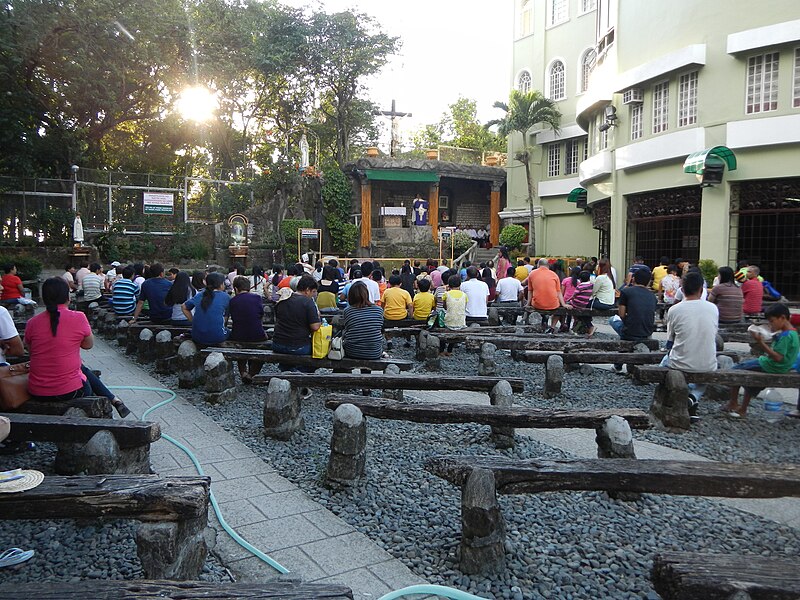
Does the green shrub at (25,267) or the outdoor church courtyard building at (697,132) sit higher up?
the outdoor church courtyard building at (697,132)

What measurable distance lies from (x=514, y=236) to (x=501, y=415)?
24.2m

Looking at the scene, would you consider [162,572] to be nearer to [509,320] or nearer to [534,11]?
[509,320]

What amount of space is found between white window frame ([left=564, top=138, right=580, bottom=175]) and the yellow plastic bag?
23209mm

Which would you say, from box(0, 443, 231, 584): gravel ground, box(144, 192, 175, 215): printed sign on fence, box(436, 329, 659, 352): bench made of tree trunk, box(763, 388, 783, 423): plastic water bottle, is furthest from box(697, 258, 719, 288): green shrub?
box(144, 192, 175, 215): printed sign on fence

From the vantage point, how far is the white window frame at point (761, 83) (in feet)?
48.2

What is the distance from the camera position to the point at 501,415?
4578 millimetres

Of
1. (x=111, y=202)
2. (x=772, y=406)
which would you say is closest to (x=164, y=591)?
(x=772, y=406)

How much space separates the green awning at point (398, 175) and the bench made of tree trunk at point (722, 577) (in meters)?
27.6

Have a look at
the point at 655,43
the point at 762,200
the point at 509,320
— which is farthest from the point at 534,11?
the point at 509,320

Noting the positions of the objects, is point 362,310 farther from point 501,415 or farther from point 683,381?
point 683,381

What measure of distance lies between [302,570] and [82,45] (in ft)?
74.3

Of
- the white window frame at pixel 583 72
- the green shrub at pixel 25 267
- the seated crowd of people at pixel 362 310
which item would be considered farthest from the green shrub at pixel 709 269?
the green shrub at pixel 25 267

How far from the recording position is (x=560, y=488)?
3.43 meters

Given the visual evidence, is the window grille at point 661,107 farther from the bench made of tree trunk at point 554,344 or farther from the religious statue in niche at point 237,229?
the religious statue in niche at point 237,229
